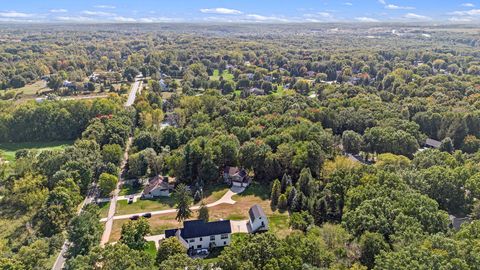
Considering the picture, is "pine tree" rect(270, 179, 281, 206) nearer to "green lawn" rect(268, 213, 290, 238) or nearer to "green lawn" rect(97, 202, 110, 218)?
"green lawn" rect(268, 213, 290, 238)

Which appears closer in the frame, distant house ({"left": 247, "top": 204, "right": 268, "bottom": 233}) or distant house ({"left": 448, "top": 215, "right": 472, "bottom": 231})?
distant house ({"left": 448, "top": 215, "right": 472, "bottom": 231})

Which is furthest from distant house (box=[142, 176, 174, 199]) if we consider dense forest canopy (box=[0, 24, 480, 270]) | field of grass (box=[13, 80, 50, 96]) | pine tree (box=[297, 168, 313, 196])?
field of grass (box=[13, 80, 50, 96])

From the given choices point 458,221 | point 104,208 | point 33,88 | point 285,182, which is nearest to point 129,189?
point 104,208

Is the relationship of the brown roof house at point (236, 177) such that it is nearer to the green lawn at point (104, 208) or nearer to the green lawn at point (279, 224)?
the green lawn at point (279, 224)

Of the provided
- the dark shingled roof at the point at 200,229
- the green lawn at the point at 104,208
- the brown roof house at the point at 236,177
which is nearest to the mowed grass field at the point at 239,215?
the brown roof house at the point at 236,177

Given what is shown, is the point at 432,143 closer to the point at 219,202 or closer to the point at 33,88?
the point at 219,202

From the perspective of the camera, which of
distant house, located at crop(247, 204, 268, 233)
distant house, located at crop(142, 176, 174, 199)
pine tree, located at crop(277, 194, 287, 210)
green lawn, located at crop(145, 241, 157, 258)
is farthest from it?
distant house, located at crop(142, 176, 174, 199)

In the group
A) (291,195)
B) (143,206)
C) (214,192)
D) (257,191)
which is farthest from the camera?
(257,191)
